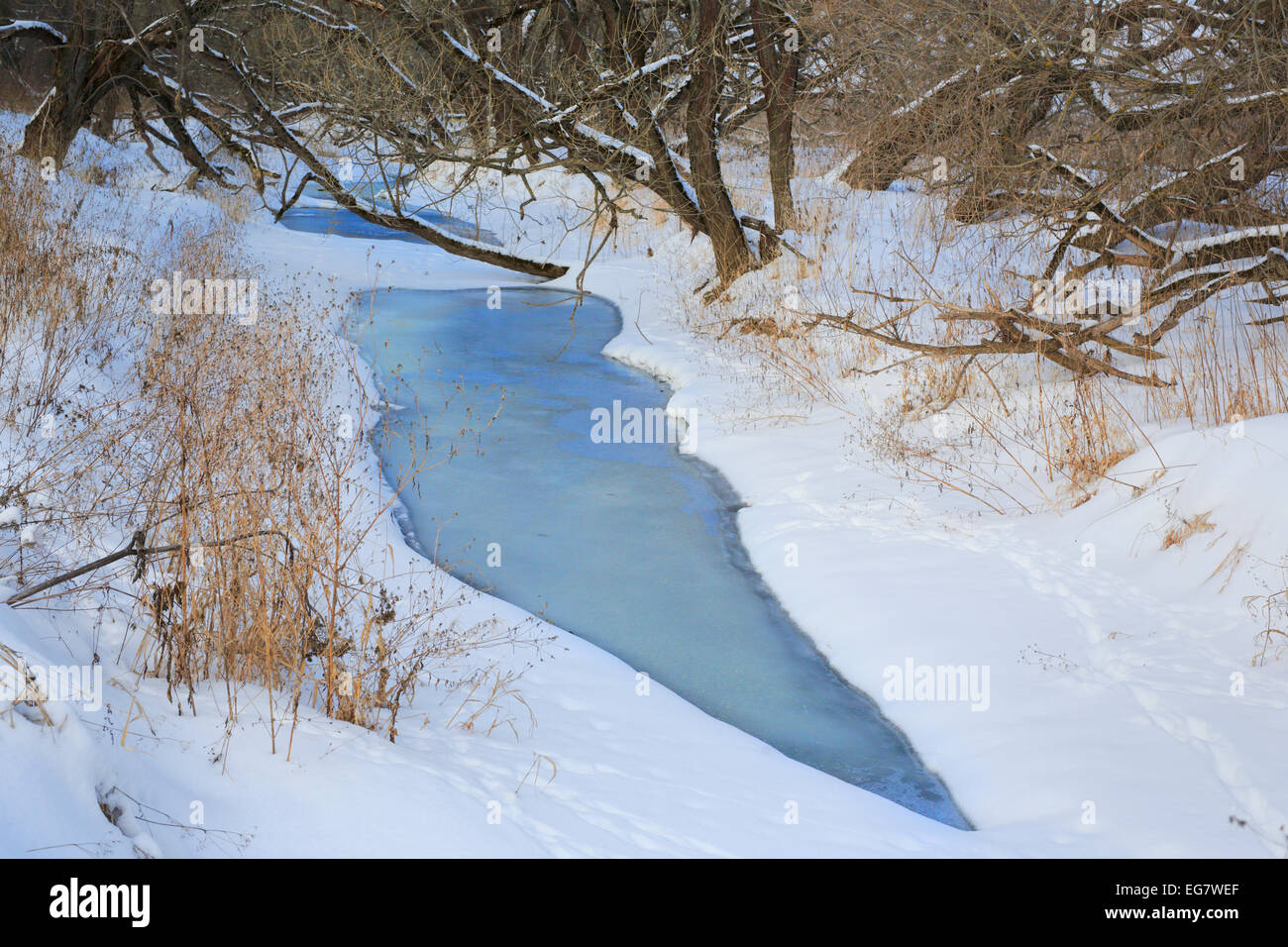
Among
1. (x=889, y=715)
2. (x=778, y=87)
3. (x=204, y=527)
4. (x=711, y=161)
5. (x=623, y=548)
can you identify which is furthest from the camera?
(x=778, y=87)

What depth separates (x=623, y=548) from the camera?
6.50m

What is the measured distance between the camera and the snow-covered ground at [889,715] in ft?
9.46

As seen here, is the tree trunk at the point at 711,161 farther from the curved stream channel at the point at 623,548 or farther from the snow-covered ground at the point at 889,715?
the snow-covered ground at the point at 889,715

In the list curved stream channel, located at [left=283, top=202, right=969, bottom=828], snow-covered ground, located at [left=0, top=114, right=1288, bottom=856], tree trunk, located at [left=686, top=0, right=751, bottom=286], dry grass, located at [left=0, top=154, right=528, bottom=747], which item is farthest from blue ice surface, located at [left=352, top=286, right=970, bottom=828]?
tree trunk, located at [left=686, top=0, right=751, bottom=286]

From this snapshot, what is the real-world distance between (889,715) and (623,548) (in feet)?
7.51

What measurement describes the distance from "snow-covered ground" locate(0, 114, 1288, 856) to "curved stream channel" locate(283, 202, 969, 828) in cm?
21

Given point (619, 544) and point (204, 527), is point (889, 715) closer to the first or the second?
point (619, 544)

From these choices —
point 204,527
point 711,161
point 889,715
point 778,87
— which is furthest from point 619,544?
point 778,87

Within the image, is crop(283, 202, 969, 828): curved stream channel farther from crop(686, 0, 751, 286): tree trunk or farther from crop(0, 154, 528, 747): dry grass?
crop(686, 0, 751, 286): tree trunk

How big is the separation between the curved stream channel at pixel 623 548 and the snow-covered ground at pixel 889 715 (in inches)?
8.4

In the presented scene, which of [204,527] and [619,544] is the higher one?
[204,527]
